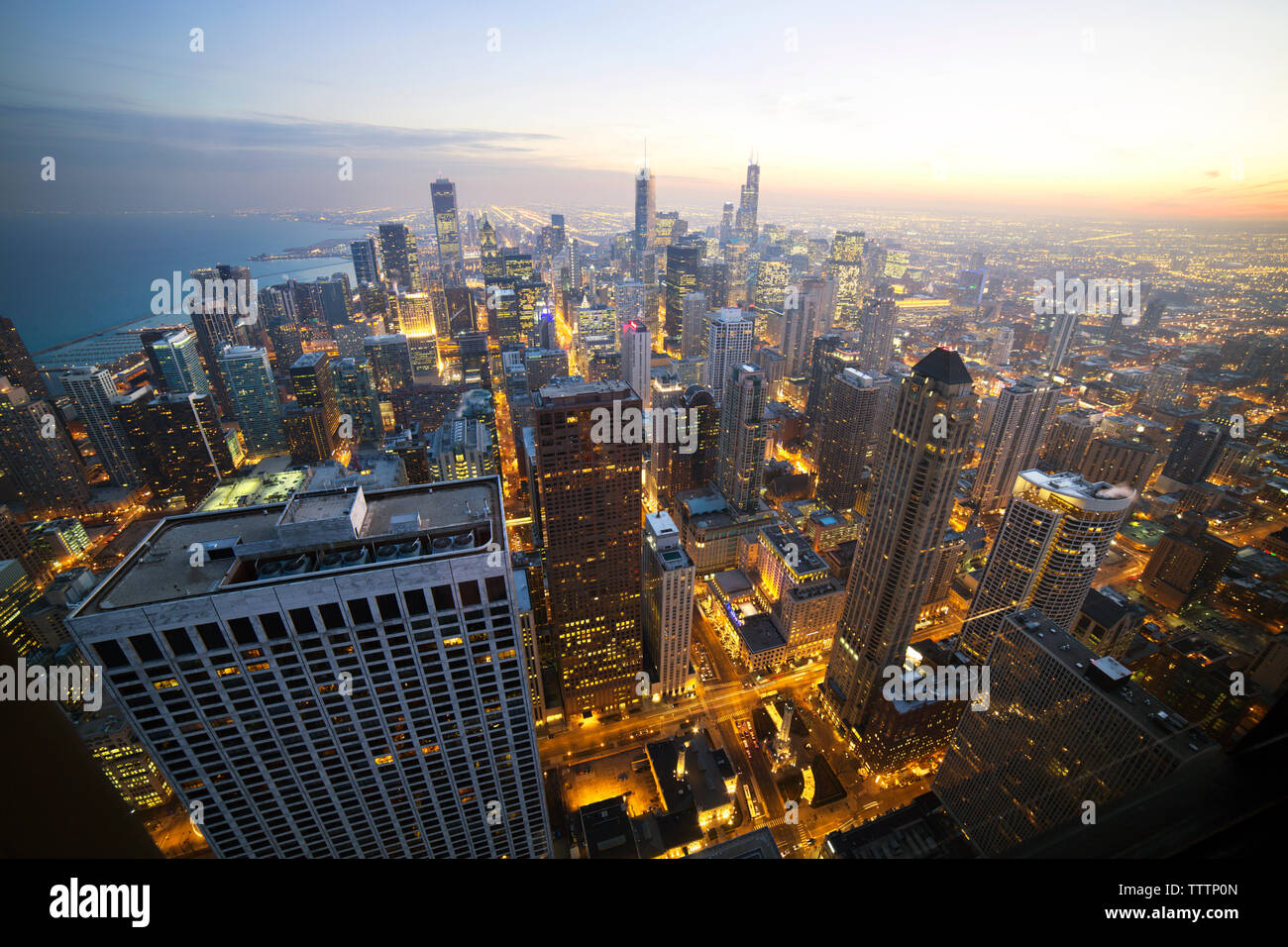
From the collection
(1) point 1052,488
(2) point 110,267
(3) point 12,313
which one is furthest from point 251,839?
(2) point 110,267

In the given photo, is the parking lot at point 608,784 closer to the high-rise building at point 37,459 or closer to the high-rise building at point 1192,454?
the high-rise building at point 37,459

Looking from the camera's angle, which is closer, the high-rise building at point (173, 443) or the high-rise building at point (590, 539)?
the high-rise building at point (590, 539)

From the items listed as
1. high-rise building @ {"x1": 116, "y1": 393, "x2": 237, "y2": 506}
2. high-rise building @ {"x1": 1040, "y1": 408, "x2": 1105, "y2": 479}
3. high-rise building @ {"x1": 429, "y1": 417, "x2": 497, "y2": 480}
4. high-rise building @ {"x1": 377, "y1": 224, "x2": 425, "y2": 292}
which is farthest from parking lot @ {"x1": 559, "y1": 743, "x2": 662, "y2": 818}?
high-rise building @ {"x1": 377, "y1": 224, "x2": 425, "y2": 292}

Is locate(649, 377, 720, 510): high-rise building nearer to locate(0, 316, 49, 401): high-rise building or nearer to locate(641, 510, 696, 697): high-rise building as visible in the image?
locate(641, 510, 696, 697): high-rise building

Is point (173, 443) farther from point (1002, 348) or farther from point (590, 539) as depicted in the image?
point (1002, 348)

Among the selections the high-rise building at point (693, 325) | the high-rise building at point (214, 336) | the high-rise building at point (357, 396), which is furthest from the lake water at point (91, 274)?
the high-rise building at point (693, 325)

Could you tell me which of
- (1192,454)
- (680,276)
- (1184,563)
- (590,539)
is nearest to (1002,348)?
(1192,454)
